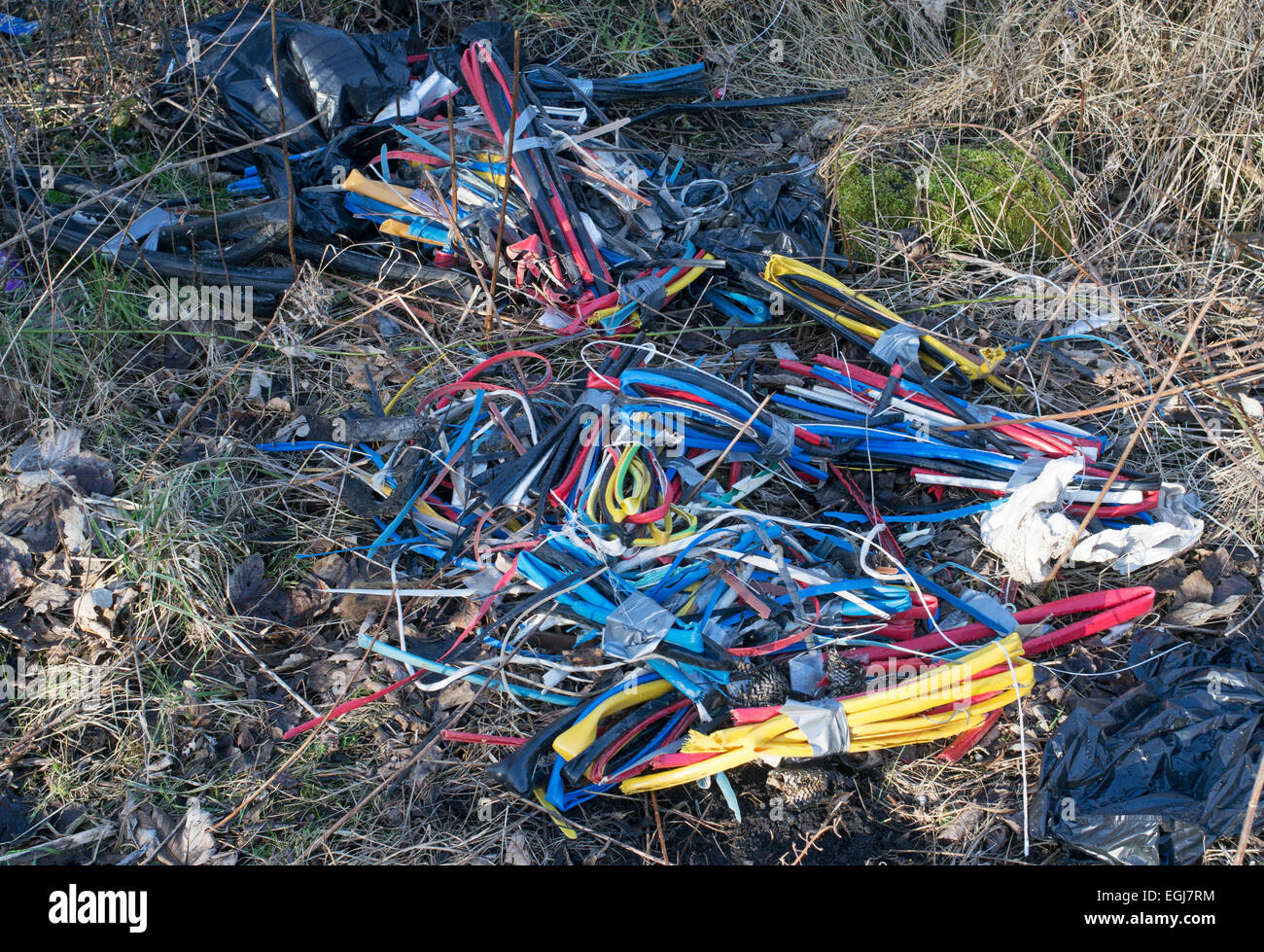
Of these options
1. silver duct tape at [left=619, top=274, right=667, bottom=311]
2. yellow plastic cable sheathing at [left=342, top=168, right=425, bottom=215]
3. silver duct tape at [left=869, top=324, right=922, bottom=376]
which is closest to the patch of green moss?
silver duct tape at [left=869, top=324, right=922, bottom=376]

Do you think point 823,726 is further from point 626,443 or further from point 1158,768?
point 626,443

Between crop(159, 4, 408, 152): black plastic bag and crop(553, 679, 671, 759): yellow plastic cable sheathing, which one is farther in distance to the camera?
crop(159, 4, 408, 152): black plastic bag

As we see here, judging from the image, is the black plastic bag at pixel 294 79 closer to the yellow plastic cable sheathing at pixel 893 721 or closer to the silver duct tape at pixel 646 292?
the silver duct tape at pixel 646 292

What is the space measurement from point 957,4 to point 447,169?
339cm

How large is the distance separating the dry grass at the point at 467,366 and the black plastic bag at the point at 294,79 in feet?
1.27

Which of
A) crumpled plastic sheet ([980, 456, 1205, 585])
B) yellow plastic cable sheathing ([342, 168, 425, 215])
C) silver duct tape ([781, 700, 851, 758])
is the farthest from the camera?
yellow plastic cable sheathing ([342, 168, 425, 215])

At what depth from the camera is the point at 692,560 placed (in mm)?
2979

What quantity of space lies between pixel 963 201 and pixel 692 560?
2.47 m

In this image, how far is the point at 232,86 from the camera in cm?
433

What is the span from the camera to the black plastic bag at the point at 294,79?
4301mm

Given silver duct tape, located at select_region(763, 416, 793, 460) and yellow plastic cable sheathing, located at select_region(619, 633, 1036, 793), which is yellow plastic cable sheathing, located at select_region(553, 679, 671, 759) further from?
silver duct tape, located at select_region(763, 416, 793, 460)

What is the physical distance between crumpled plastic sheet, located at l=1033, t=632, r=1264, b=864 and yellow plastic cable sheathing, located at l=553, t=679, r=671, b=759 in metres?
1.12

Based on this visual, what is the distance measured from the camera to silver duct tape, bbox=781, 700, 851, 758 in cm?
245

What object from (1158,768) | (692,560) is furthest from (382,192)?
(1158,768)
